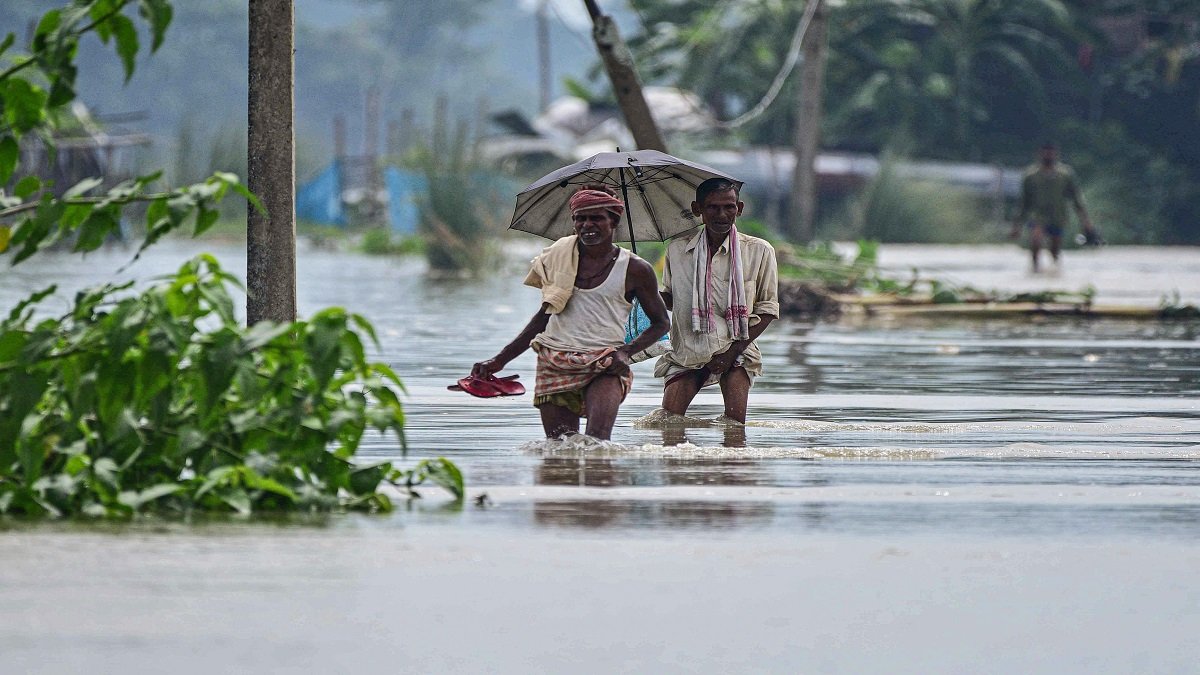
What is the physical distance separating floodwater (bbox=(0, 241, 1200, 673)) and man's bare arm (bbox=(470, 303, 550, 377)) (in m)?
0.35

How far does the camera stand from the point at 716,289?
9.13 meters

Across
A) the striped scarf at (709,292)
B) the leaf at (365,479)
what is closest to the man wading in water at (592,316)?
the striped scarf at (709,292)

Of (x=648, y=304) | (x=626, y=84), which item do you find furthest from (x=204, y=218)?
(x=626, y=84)

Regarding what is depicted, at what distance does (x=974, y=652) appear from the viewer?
5.01 m

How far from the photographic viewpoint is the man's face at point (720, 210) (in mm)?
8992

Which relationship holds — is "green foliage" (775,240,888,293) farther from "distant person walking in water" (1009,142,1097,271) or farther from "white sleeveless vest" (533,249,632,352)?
"white sleeveless vest" (533,249,632,352)

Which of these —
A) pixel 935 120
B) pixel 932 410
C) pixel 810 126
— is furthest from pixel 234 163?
pixel 932 410

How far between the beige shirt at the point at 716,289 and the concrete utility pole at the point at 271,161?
168 centimetres

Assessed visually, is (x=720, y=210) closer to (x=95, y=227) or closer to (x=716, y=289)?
(x=716, y=289)

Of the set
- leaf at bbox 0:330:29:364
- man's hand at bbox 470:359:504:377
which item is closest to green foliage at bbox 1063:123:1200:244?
man's hand at bbox 470:359:504:377

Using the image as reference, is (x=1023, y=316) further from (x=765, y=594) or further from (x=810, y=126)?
(x=765, y=594)

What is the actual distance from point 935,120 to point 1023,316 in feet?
103

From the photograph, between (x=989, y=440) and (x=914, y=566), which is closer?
(x=914, y=566)

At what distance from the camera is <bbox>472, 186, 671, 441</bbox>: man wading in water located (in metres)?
8.18
